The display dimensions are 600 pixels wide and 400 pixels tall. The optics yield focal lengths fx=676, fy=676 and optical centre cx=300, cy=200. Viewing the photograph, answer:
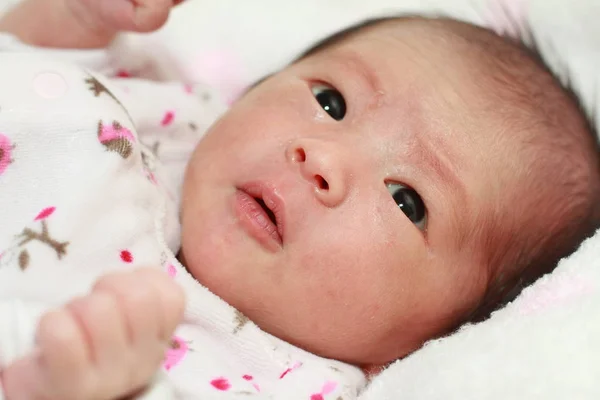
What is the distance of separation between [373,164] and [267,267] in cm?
24

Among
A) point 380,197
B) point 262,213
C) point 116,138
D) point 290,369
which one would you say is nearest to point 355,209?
point 380,197

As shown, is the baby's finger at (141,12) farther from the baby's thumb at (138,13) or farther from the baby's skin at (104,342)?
the baby's skin at (104,342)

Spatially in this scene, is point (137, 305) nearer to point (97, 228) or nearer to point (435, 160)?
point (97, 228)

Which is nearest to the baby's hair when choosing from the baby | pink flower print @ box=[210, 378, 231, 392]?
the baby

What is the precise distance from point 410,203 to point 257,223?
256 millimetres

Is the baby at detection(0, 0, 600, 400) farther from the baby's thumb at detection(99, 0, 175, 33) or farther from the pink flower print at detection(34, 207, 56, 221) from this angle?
the pink flower print at detection(34, 207, 56, 221)

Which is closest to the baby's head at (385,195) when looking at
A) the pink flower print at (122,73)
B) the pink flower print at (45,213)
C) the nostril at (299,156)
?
the nostril at (299,156)

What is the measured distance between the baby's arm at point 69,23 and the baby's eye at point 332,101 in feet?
1.10

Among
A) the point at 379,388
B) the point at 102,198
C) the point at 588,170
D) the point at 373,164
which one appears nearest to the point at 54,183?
the point at 102,198

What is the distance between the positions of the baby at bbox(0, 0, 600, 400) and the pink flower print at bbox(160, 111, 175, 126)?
0.63 ft

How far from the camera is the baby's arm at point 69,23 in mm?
1287

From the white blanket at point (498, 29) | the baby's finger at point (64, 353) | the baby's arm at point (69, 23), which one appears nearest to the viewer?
the baby's finger at point (64, 353)

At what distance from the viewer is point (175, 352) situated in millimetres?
1017

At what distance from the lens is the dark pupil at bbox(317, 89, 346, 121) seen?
1.18 meters
